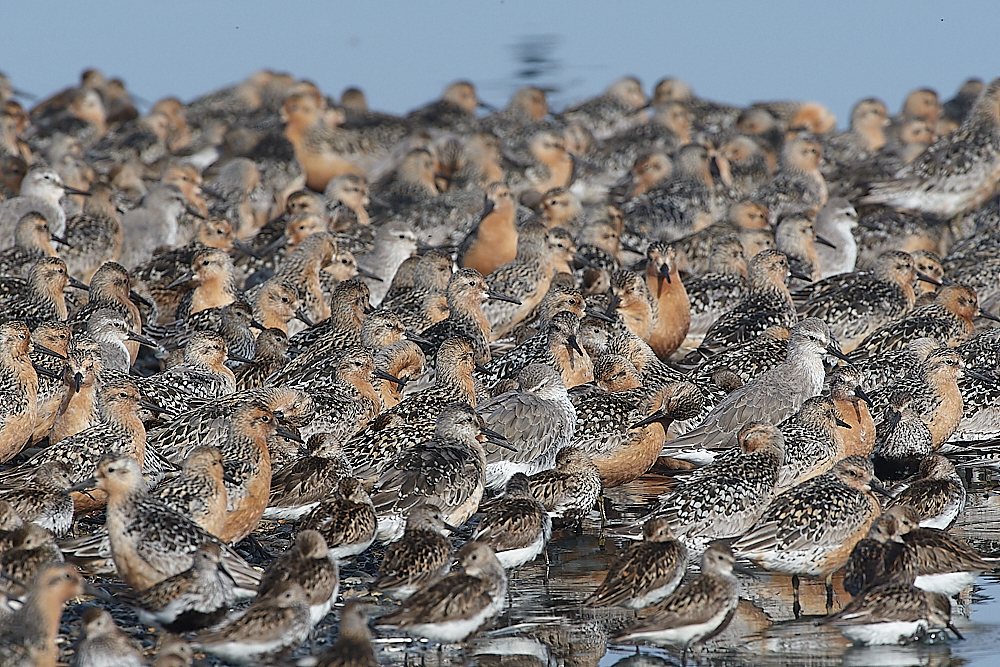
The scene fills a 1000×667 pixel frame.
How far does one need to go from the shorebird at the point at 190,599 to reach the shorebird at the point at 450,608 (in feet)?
2.52

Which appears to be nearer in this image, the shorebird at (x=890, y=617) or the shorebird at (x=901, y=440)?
the shorebird at (x=890, y=617)

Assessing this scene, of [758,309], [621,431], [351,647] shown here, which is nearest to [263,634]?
[351,647]

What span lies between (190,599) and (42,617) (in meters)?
0.71

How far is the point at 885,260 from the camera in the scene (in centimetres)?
1314

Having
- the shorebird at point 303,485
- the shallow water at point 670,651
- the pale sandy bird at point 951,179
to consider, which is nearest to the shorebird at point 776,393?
the shallow water at point 670,651

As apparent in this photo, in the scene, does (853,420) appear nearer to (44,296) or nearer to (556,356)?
(556,356)

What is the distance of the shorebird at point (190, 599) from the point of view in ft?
22.2

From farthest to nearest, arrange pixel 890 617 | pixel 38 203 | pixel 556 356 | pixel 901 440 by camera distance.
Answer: pixel 38 203
pixel 556 356
pixel 901 440
pixel 890 617

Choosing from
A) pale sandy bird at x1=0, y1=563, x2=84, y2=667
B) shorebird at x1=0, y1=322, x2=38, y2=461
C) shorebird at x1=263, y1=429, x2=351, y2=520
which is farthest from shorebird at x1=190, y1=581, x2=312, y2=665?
shorebird at x1=0, y1=322, x2=38, y2=461

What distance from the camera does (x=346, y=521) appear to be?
306 inches

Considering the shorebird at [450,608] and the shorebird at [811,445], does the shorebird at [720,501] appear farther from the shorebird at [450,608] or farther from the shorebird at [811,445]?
the shorebird at [450,608]

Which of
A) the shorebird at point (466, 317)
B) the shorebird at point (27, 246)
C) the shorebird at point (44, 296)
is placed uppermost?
the shorebird at point (27, 246)

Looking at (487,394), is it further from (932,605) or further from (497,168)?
(497,168)

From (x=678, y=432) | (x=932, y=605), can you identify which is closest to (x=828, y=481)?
(x=932, y=605)
